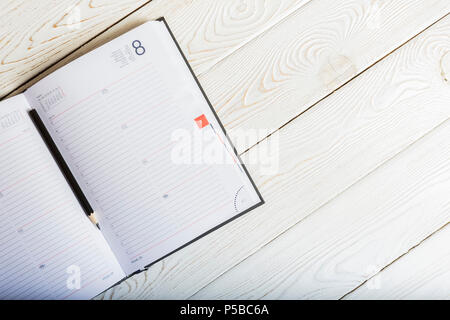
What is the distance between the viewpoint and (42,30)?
0.59 metres

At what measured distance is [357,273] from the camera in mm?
632

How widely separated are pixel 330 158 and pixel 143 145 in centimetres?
32

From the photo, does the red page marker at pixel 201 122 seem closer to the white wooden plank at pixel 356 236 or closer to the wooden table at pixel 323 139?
the wooden table at pixel 323 139

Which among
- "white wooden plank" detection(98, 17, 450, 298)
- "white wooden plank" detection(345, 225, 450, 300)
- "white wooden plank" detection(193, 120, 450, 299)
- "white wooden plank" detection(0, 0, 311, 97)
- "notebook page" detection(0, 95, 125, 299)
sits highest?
"white wooden plank" detection(0, 0, 311, 97)

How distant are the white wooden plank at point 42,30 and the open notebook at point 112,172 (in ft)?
0.21

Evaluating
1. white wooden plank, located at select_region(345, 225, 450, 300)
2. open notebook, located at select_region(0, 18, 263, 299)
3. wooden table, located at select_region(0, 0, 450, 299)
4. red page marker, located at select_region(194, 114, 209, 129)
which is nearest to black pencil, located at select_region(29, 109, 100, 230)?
open notebook, located at select_region(0, 18, 263, 299)

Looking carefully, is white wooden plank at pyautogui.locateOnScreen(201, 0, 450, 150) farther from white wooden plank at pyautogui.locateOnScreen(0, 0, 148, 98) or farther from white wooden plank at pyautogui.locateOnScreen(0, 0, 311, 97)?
white wooden plank at pyautogui.locateOnScreen(0, 0, 148, 98)

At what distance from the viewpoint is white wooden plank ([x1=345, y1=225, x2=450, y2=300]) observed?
63cm

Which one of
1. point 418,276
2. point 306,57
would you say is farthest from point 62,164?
point 418,276

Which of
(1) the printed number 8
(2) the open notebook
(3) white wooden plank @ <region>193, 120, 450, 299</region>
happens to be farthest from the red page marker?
(3) white wooden plank @ <region>193, 120, 450, 299</region>

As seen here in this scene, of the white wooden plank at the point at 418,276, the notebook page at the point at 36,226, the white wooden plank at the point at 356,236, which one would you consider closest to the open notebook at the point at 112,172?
Answer: the notebook page at the point at 36,226

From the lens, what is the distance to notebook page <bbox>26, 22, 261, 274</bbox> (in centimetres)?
55

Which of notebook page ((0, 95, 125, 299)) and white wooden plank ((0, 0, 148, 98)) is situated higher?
white wooden plank ((0, 0, 148, 98))

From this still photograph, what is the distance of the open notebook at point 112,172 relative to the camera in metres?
0.55
